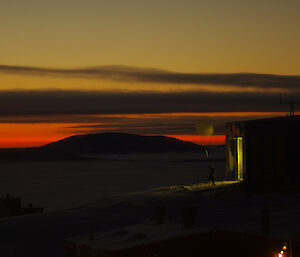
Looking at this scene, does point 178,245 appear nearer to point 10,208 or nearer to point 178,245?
point 178,245

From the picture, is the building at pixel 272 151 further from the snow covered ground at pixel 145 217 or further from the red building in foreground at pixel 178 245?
the red building in foreground at pixel 178 245

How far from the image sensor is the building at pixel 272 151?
27.0 meters

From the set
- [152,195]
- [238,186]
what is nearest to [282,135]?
[238,186]

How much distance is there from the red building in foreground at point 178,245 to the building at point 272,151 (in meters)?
8.95

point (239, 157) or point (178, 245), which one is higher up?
point (239, 157)

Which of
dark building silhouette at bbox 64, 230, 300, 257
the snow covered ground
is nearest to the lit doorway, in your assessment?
the snow covered ground

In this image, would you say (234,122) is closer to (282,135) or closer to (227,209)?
(282,135)

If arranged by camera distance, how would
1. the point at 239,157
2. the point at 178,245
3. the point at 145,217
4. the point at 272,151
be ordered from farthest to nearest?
the point at 239,157, the point at 272,151, the point at 145,217, the point at 178,245

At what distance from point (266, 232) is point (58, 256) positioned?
24.2ft

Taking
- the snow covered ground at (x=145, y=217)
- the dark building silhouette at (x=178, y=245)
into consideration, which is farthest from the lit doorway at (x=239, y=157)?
the dark building silhouette at (x=178, y=245)

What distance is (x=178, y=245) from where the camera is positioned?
18.0 metres

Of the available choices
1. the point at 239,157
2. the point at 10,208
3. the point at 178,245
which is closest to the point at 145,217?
the point at 178,245

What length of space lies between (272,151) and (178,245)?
1087cm

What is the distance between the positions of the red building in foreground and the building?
8949mm
